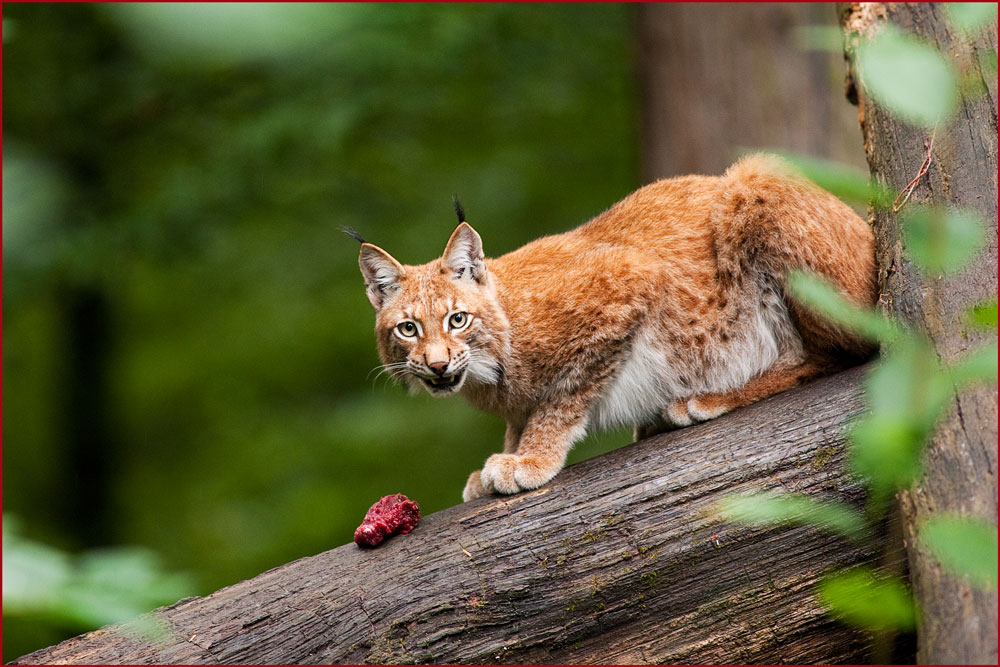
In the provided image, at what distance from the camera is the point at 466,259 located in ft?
15.6

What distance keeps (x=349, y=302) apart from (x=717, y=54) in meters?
4.74

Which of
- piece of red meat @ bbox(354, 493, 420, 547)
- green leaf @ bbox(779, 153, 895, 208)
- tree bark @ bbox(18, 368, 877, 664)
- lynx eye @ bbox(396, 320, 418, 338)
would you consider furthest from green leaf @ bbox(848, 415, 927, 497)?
lynx eye @ bbox(396, 320, 418, 338)

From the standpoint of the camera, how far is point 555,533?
3.66 meters

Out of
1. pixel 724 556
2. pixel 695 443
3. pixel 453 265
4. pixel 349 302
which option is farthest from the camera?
pixel 349 302

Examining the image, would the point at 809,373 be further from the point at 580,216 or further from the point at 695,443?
the point at 580,216

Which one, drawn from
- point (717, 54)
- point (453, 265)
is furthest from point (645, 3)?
point (453, 265)

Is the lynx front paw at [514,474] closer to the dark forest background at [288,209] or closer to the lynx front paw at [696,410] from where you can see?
the lynx front paw at [696,410]

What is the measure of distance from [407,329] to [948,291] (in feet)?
8.23

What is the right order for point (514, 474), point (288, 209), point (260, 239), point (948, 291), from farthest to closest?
point (260, 239) < point (288, 209) < point (514, 474) < point (948, 291)

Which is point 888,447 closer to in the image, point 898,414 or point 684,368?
point 898,414

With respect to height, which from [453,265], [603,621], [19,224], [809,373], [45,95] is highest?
[45,95]

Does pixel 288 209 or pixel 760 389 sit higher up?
pixel 288 209

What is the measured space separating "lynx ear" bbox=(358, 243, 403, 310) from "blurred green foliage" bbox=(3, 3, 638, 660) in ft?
3.53

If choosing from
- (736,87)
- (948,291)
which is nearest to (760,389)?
(948,291)
